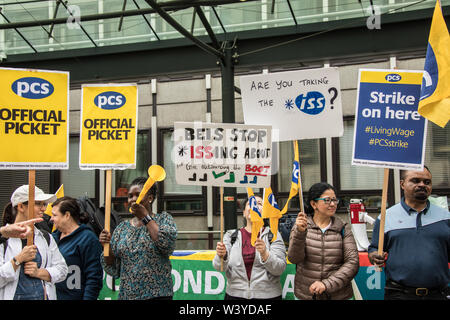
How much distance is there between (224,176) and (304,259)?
3.48 feet

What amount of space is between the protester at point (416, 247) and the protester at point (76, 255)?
242 centimetres

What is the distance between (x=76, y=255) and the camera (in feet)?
16.0

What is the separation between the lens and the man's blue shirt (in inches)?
162

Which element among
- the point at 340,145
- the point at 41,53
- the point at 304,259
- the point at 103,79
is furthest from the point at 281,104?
the point at 340,145

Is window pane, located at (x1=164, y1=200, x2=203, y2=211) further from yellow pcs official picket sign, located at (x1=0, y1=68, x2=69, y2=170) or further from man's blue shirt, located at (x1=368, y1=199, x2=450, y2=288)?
man's blue shirt, located at (x1=368, y1=199, x2=450, y2=288)

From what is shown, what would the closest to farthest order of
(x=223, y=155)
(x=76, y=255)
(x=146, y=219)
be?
1. (x=146, y=219)
2. (x=76, y=255)
3. (x=223, y=155)

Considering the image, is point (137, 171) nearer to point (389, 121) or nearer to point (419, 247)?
point (389, 121)

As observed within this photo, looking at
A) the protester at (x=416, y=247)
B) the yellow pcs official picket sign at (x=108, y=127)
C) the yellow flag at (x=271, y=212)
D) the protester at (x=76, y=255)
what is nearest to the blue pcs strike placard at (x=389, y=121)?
the protester at (x=416, y=247)

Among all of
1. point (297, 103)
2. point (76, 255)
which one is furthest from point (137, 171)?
point (297, 103)

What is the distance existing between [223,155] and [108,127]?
117 cm

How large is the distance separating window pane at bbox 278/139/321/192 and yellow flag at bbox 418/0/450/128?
8908 mm

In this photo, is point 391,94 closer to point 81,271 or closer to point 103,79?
point 81,271

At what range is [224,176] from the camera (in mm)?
5000

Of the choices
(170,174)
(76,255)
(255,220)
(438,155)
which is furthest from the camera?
(170,174)
